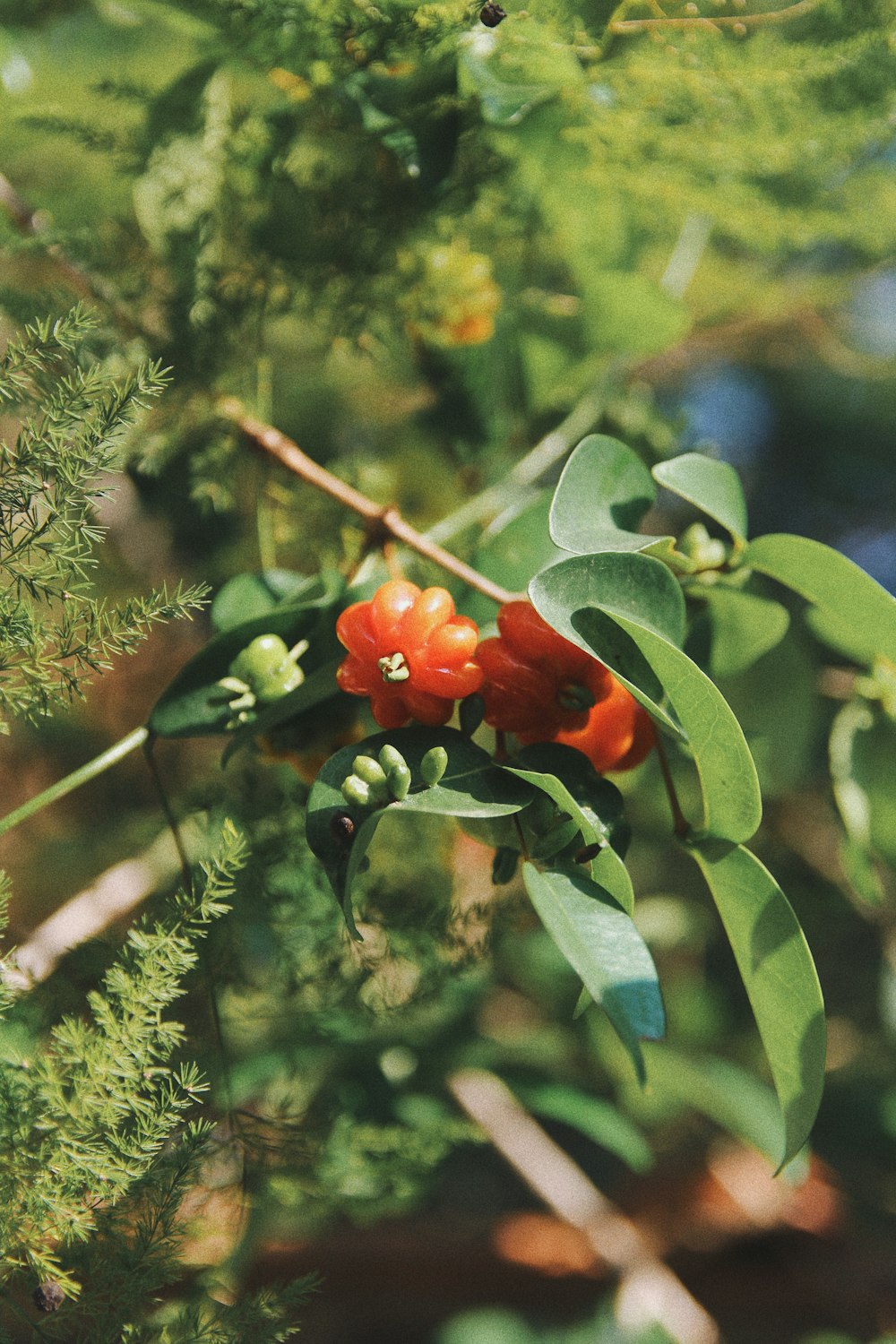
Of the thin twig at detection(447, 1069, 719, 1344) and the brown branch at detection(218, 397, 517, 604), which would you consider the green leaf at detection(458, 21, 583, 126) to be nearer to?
the brown branch at detection(218, 397, 517, 604)

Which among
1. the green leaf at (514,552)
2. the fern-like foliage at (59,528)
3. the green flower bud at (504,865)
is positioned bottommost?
the green flower bud at (504,865)

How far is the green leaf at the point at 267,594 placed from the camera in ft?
1.39

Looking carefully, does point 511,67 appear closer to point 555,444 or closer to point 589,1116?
point 555,444

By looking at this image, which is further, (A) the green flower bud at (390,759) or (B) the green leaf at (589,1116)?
(B) the green leaf at (589,1116)

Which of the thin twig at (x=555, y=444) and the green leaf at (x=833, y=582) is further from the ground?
the green leaf at (x=833, y=582)

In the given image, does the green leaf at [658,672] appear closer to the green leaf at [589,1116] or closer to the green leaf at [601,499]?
the green leaf at [601,499]

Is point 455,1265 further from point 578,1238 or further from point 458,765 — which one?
point 458,765

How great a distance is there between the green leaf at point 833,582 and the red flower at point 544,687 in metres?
0.09

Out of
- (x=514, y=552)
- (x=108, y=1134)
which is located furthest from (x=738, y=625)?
(x=108, y=1134)

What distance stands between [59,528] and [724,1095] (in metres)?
0.69

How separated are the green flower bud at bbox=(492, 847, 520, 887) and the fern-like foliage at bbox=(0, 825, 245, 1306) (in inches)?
3.8

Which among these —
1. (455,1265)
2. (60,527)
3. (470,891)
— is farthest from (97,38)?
(455,1265)

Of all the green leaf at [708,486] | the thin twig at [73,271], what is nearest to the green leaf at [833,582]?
the green leaf at [708,486]

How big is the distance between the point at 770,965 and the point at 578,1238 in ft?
1.94
